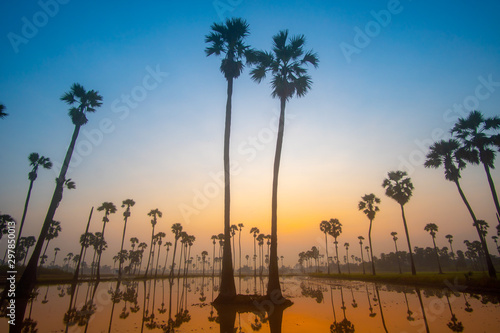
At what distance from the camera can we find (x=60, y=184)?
22.1m

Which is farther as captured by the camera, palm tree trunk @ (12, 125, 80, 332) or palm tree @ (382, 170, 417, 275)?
palm tree @ (382, 170, 417, 275)

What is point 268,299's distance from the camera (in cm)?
1559

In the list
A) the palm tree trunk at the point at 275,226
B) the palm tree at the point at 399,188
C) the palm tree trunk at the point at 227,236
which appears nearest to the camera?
the palm tree trunk at the point at 227,236

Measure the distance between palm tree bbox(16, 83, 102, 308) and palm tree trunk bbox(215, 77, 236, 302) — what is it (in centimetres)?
1072

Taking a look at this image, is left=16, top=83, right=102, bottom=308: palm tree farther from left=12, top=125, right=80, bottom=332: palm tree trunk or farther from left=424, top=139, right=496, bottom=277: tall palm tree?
left=424, top=139, right=496, bottom=277: tall palm tree

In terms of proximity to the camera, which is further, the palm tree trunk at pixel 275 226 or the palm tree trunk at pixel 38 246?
the palm tree trunk at pixel 38 246

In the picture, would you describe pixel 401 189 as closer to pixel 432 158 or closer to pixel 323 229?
pixel 432 158

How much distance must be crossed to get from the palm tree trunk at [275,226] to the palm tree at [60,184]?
1387cm

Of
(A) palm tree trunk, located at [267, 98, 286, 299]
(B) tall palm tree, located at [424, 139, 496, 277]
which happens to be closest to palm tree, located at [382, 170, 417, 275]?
(B) tall palm tree, located at [424, 139, 496, 277]

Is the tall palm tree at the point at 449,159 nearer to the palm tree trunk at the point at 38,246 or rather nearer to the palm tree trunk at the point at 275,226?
the palm tree trunk at the point at 275,226

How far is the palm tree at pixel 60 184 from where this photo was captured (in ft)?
61.0

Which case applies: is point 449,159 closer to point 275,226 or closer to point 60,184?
point 275,226

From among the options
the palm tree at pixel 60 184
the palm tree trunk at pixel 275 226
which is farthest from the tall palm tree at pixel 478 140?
the palm tree at pixel 60 184

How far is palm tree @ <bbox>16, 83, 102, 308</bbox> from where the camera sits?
18578mm
